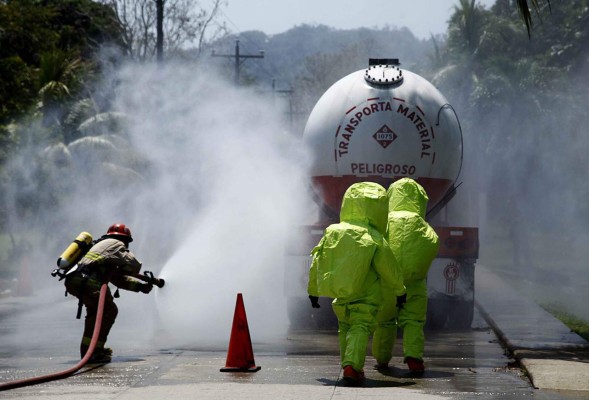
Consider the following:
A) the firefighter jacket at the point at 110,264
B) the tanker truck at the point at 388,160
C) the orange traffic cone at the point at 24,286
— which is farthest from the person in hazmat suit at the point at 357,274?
the orange traffic cone at the point at 24,286

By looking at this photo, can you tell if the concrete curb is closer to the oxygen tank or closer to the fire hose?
the fire hose

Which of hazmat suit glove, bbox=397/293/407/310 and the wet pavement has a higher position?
hazmat suit glove, bbox=397/293/407/310

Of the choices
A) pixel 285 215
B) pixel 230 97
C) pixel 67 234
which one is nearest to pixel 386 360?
pixel 285 215

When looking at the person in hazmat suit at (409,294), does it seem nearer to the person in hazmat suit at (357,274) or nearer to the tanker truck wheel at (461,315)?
the person in hazmat suit at (357,274)

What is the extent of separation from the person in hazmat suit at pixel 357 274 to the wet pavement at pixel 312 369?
0.34 metres

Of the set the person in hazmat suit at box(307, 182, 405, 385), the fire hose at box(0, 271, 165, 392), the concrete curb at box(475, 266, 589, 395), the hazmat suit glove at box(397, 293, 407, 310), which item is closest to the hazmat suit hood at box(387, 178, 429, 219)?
the person in hazmat suit at box(307, 182, 405, 385)

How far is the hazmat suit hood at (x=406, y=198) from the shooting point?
1054cm

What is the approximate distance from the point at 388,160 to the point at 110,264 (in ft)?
13.4

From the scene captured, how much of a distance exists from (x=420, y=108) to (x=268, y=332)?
10.3 ft

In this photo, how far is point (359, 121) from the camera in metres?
13.7

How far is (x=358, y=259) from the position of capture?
29.8 feet

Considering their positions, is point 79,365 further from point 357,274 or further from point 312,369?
point 357,274

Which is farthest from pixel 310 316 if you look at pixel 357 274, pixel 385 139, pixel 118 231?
pixel 357 274

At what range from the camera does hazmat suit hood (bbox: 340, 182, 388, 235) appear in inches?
369
